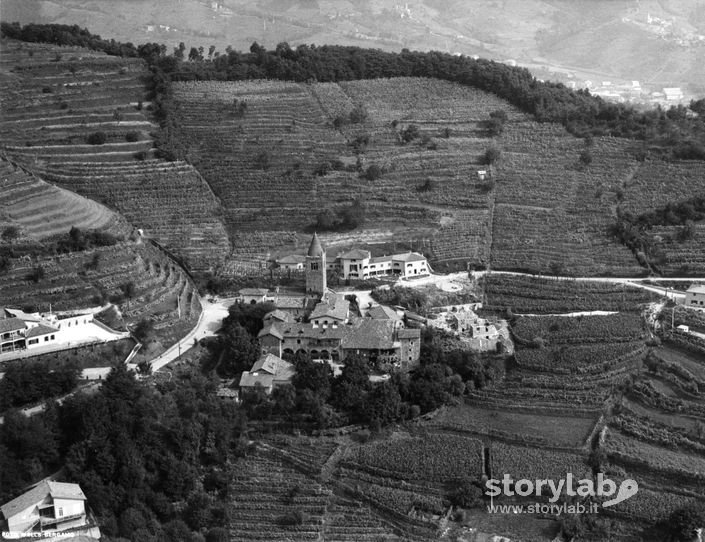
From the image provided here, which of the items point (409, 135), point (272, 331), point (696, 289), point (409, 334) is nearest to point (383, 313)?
point (409, 334)

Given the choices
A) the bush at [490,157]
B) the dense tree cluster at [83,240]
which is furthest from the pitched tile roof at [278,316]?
the bush at [490,157]

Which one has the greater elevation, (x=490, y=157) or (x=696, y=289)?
(x=490, y=157)

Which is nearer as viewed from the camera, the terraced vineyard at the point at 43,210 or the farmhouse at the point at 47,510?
the farmhouse at the point at 47,510

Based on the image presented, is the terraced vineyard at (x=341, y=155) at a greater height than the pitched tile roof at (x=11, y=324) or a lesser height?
greater

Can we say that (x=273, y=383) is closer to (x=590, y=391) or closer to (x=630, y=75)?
(x=590, y=391)

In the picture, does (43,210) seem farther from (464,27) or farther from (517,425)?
(464,27)

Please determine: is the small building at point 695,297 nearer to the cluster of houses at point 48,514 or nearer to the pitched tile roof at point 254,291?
the pitched tile roof at point 254,291
